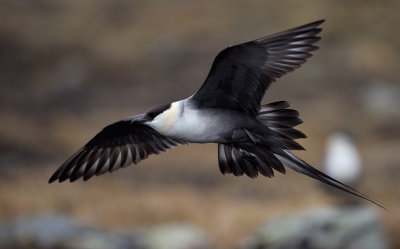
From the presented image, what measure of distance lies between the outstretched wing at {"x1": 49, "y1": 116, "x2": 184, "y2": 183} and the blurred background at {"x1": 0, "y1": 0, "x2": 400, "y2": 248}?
8.04 feet

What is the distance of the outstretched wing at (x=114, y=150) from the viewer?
16.2 feet

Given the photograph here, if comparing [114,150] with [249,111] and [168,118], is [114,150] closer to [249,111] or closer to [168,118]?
[168,118]

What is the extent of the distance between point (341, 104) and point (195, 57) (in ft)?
12.3

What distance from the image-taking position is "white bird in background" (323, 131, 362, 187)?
28.1 ft

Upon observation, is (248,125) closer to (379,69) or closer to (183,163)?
(183,163)

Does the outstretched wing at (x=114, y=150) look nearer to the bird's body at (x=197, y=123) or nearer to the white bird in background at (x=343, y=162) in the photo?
the bird's body at (x=197, y=123)

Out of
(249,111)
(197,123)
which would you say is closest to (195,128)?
(197,123)

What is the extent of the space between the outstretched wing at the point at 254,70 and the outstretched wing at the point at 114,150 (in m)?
0.81

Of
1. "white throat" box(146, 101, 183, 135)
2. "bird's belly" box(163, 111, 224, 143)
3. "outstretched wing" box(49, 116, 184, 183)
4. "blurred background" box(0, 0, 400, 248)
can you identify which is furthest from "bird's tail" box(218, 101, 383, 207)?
"blurred background" box(0, 0, 400, 248)

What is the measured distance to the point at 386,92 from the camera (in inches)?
546

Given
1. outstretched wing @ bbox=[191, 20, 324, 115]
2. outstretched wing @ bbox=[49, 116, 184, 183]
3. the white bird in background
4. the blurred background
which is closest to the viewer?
outstretched wing @ bbox=[191, 20, 324, 115]

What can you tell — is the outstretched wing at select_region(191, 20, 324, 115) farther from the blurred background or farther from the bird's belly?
the blurred background

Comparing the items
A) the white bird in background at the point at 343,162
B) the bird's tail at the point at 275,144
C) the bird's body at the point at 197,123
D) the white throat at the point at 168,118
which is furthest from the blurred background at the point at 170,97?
the white throat at the point at 168,118

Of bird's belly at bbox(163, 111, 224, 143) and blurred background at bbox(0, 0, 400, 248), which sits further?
blurred background at bbox(0, 0, 400, 248)
